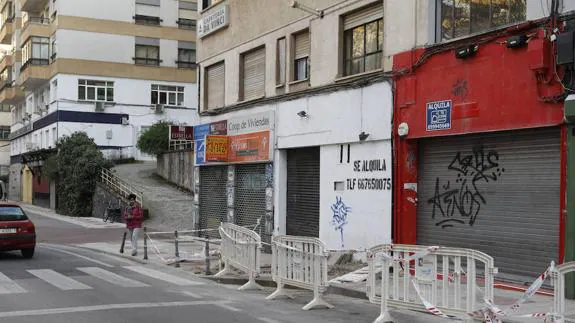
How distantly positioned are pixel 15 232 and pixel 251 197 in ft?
21.9

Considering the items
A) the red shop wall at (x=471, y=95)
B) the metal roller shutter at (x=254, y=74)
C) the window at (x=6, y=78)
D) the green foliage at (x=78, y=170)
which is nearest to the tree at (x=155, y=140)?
the green foliage at (x=78, y=170)

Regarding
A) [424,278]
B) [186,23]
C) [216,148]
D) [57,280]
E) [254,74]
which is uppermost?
[186,23]

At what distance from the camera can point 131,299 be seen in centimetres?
991

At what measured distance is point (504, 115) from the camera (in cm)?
1101

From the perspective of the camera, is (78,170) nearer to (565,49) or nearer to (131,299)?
(131,299)

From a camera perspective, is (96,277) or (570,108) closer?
(570,108)

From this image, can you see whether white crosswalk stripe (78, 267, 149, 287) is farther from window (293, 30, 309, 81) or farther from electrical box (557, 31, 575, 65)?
electrical box (557, 31, 575, 65)

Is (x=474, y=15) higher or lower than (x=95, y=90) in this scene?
lower

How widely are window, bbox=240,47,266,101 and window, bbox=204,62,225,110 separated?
1.48 metres

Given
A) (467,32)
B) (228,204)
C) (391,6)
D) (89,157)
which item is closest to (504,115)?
(467,32)

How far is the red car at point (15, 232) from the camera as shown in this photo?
15539 mm

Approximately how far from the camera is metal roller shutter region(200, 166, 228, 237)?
68.4ft

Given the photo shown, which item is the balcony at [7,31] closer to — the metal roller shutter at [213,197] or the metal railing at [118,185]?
the metal railing at [118,185]

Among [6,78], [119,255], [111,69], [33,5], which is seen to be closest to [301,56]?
[119,255]
